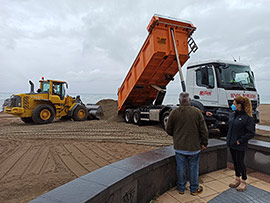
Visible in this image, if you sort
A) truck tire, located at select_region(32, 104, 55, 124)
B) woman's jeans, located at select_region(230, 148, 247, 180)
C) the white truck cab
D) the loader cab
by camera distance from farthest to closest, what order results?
the loader cab, truck tire, located at select_region(32, 104, 55, 124), the white truck cab, woman's jeans, located at select_region(230, 148, 247, 180)

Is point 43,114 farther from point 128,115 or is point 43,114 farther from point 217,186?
point 217,186

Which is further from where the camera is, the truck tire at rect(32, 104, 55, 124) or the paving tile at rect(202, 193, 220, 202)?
the truck tire at rect(32, 104, 55, 124)

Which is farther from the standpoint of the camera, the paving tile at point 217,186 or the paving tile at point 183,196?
the paving tile at point 217,186

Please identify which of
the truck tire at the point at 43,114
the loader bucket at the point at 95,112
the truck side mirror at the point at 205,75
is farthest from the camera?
the loader bucket at the point at 95,112

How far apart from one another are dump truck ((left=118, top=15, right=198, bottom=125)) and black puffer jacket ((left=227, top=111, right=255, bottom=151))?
4.28 m

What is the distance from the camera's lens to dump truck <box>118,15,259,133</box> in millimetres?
6391

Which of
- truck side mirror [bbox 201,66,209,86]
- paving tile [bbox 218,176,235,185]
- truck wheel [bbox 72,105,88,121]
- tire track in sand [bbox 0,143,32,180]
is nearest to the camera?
paving tile [bbox 218,176,235,185]

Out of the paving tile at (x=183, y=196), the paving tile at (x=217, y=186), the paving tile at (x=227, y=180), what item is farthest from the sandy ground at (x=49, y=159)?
the paving tile at (x=227, y=180)

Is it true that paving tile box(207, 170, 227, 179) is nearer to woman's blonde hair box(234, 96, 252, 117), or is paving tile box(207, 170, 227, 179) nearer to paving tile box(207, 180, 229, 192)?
paving tile box(207, 180, 229, 192)

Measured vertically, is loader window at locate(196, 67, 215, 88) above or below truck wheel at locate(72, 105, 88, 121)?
above

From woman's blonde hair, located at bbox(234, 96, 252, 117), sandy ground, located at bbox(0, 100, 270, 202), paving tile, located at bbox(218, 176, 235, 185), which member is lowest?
paving tile, located at bbox(218, 176, 235, 185)

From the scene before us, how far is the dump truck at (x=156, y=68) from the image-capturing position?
24.3 feet

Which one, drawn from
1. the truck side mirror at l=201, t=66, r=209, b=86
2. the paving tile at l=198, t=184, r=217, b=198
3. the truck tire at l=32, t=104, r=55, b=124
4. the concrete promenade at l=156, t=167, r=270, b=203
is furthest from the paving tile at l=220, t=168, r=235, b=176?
the truck tire at l=32, t=104, r=55, b=124

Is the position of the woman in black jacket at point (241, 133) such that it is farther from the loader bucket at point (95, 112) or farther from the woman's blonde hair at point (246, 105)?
the loader bucket at point (95, 112)
